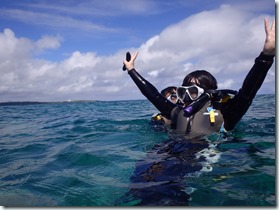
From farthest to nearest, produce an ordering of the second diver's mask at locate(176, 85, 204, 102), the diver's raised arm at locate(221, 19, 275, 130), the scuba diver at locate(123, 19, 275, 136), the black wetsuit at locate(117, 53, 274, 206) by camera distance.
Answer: the second diver's mask at locate(176, 85, 204, 102) → the scuba diver at locate(123, 19, 275, 136) → the diver's raised arm at locate(221, 19, 275, 130) → the black wetsuit at locate(117, 53, 274, 206)

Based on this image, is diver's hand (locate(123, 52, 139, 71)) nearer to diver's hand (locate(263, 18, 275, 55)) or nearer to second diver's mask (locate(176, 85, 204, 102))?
second diver's mask (locate(176, 85, 204, 102))

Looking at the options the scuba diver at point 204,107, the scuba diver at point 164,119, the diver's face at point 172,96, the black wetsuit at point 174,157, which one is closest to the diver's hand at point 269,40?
the black wetsuit at point 174,157

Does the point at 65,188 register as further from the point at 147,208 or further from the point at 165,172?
the point at 147,208

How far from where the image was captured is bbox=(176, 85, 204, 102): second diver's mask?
5008 millimetres

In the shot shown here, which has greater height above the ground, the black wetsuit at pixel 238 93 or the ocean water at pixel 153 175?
the black wetsuit at pixel 238 93

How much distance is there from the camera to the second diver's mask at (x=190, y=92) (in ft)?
16.4

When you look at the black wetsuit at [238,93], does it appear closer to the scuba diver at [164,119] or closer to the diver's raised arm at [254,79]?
the diver's raised arm at [254,79]

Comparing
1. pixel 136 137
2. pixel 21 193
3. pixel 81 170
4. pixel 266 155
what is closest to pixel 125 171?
pixel 81 170

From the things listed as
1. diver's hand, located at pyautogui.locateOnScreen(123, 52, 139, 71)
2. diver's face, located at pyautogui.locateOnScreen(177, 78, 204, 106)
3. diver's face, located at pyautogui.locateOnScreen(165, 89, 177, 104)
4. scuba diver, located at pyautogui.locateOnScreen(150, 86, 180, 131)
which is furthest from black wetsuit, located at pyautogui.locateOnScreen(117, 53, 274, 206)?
diver's face, located at pyautogui.locateOnScreen(165, 89, 177, 104)

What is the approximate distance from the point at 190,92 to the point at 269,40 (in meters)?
1.74

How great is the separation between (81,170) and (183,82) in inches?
93.3

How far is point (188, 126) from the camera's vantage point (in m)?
5.17

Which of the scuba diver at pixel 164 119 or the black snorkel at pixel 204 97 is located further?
the scuba diver at pixel 164 119

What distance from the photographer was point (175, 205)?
2.95m
